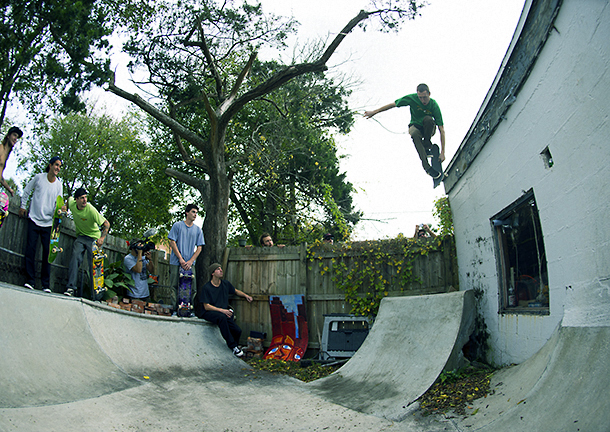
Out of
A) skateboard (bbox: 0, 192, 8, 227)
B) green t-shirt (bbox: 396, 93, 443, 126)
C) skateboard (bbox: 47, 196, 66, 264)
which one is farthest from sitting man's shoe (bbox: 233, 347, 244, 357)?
green t-shirt (bbox: 396, 93, 443, 126)

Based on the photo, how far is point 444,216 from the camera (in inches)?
279

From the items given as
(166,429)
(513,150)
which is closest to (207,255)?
(166,429)

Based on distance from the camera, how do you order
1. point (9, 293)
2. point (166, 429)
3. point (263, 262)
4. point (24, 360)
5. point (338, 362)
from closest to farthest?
point (166, 429), point (24, 360), point (9, 293), point (338, 362), point (263, 262)

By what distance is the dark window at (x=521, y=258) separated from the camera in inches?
158

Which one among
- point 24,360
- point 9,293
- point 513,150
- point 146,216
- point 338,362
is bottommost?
point 338,362

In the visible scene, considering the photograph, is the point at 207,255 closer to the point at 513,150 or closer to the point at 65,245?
the point at 65,245

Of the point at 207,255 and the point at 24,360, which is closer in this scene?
the point at 24,360

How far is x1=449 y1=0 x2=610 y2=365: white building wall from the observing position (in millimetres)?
2674

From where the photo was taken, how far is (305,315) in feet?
24.1

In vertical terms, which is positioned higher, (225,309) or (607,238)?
(607,238)

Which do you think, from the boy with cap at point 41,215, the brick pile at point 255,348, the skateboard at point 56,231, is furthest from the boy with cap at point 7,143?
the brick pile at point 255,348

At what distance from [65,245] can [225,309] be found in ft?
9.35

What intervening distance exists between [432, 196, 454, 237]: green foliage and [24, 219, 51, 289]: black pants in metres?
6.25

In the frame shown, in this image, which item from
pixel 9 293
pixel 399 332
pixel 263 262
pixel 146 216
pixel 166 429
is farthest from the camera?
pixel 146 216
